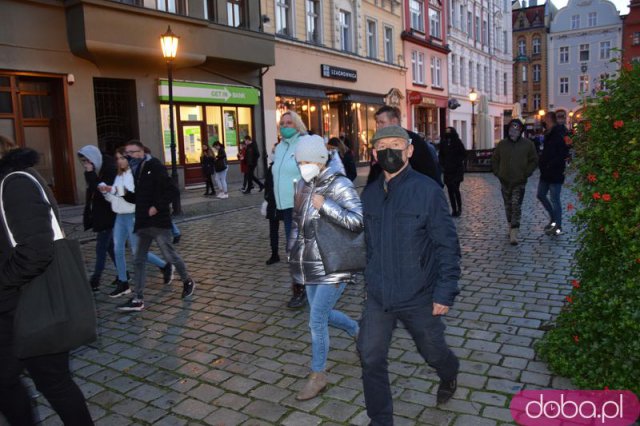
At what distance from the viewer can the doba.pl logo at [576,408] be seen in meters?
3.25

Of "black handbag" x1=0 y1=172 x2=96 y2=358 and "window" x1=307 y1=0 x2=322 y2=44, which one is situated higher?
"window" x1=307 y1=0 x2=322 y2=44

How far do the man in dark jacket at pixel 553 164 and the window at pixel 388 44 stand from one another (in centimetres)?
2305

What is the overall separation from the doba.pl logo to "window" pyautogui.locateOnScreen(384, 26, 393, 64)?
95.3ft

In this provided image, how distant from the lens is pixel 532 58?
6662cm

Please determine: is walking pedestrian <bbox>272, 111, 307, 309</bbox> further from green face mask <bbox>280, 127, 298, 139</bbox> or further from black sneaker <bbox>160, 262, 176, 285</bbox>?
black sneaker <bbox>160, 262, 176, 285</bbox>

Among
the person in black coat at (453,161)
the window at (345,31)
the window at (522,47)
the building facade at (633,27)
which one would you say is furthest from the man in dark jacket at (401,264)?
the window at (522,47)

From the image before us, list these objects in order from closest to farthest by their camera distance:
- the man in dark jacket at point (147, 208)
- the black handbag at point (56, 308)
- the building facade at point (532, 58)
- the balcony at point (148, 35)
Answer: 1. the black handbag at point (56, 308)
2. the man in dark jacket at point (147, 208)
3. the balcony at point (148, 35)
4. the building facade at point (532, 58)

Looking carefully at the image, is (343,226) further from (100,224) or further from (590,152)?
(100,224)

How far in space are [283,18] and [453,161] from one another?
14.4 meters

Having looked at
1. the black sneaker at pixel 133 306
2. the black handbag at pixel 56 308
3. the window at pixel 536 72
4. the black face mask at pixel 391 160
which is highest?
the window at pixel 536 72

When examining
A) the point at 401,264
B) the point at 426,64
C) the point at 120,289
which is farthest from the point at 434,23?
the point at 401,264

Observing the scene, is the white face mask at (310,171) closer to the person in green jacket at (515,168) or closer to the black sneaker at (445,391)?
the black sneaker at (445,391)

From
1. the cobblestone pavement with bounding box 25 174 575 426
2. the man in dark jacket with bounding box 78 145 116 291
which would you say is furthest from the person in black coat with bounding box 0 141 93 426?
the man in dark jacket with bounding box 78 145 116 291

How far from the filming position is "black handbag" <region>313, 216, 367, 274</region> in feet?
11.7
